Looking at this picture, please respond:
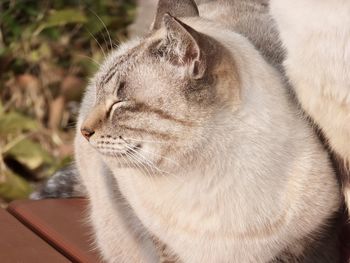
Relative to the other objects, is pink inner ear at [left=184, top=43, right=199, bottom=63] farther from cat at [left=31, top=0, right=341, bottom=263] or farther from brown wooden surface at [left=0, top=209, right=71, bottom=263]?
brown wooden surface at [left=0, top=209, right=71, bottom=263]

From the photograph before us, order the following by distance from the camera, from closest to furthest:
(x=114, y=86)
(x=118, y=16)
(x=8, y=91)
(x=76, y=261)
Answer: (x=114, y=86)
(x=76, y=261)
(x=8, y=91)
(x=118, y=16)

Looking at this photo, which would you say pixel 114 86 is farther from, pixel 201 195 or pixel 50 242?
pixel 50 242

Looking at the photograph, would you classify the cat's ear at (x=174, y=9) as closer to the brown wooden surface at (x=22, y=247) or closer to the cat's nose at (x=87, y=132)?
the cat's nose at (x=87, y=132)

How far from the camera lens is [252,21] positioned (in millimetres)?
1618

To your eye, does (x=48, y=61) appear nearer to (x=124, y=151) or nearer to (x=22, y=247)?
(x=22, y=247)

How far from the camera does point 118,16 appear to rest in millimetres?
3312

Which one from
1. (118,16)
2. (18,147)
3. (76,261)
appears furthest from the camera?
(118,16)

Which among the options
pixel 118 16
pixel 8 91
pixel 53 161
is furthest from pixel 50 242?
pixel 118 16

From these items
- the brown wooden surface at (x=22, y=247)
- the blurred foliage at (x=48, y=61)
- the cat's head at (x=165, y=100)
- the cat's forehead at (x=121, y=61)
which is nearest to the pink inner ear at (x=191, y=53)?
the cat's head at (x=165, y=100)

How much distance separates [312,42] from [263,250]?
1.29 ft

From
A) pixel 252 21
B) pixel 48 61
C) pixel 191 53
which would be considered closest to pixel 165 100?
pixel 191 53

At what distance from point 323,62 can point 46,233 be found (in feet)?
2.75

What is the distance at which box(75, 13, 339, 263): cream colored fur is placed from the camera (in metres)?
1.30

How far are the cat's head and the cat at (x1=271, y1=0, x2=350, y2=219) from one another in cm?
13
